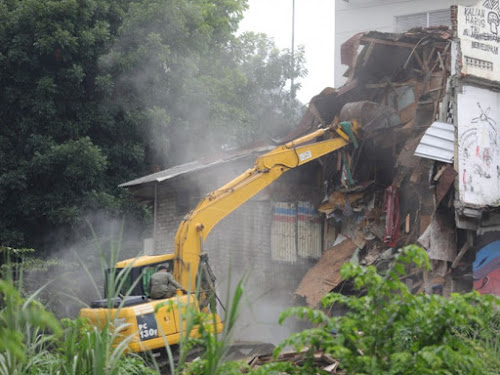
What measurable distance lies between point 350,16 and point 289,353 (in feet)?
61.1

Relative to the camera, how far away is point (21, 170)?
70.1 ft

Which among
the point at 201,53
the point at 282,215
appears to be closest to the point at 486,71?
the point at 282,215

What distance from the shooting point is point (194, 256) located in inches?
496

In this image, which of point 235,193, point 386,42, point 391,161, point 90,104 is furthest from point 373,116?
point 90,104

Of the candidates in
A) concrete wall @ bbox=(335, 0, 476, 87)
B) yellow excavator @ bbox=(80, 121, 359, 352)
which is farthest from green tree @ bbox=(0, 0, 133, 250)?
concrete wall @ bbox=(335, 0, 476, 87)

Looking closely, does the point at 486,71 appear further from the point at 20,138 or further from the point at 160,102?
the point at 20,138

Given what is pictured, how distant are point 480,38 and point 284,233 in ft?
20.1

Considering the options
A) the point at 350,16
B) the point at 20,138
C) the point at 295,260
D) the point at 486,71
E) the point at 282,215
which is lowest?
the point at 295,260

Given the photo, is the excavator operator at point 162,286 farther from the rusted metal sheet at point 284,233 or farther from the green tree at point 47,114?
the green tree at point 47,114

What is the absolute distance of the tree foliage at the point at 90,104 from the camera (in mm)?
21375

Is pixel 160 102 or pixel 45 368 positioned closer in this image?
pixel 45 368

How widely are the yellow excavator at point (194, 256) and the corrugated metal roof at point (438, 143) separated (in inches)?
89.8

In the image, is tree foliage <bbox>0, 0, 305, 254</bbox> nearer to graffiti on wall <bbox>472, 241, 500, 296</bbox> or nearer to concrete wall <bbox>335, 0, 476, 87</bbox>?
concrete wall <bbox>335, 0, 476, 87</bbox>

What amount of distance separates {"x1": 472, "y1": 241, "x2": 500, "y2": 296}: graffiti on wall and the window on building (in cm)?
1235
